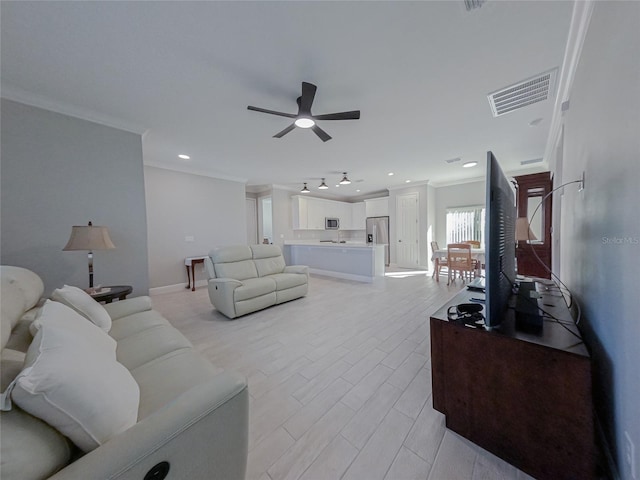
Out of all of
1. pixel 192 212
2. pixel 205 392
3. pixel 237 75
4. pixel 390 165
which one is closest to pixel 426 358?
pixel 205 392

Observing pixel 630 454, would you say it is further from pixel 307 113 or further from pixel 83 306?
pixel 83 306

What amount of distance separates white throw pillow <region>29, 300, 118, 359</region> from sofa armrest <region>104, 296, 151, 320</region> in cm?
87

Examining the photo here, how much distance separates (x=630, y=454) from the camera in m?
0.84

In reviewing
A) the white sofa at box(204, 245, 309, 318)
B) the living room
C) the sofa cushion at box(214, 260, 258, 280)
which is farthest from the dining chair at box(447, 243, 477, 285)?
the sofa cushion at box(214, 260, 258, 280)

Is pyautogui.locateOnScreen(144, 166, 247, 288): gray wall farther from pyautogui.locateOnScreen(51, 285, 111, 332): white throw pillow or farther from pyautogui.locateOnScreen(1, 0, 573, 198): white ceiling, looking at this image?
pyautogui.locateOnScreen(51, 285, 111, 332): white throw pillow

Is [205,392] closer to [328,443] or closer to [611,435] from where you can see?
[328,443]

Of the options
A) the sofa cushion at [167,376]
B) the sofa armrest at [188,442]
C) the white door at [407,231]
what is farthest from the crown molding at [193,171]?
the sofa armrest at [188,442]

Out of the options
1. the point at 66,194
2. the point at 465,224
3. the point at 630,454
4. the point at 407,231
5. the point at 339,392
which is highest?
the point at 66,194

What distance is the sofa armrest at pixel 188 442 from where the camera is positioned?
612mm

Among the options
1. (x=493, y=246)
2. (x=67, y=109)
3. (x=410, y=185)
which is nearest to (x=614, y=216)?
(x=493, y=246)

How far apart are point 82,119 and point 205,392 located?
3540 millimetres

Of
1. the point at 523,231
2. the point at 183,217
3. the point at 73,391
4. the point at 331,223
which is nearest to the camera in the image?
the point at 73,391

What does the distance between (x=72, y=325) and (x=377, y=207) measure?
7534 mm

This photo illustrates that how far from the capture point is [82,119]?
260 centimetres
